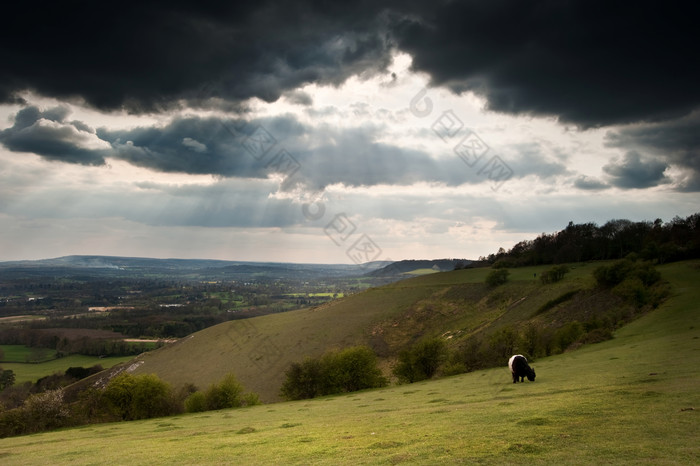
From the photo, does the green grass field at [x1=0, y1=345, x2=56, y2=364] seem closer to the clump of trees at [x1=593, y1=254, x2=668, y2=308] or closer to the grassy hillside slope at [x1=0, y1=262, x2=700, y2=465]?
the grassy hillside slope at [x1=0, y1=262, x2=700, y2=465]

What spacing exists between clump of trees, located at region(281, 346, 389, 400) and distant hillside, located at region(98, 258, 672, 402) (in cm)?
1665

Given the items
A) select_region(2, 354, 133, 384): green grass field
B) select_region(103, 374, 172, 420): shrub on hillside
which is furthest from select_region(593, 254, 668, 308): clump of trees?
select_region(2, 354, 133, 384): green grass field

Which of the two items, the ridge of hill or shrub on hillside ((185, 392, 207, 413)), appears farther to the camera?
the ridge of hill

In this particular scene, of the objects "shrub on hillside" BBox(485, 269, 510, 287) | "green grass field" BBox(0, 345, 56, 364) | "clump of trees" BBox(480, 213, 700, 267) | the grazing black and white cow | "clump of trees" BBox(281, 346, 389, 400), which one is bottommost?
"green grass field" BBox(0, 345, 56, 364)

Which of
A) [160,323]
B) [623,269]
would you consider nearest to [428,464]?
[623,269]

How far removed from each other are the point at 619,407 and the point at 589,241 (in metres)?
116

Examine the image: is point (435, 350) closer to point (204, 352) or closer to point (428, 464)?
point (428, 464)

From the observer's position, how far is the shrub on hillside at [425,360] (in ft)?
173

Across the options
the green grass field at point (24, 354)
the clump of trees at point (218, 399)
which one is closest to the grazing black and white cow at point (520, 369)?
the clump of trees at point (218, 399)

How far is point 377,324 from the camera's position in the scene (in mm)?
94125

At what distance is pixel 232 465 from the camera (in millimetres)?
13078

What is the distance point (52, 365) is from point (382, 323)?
97.7 metres

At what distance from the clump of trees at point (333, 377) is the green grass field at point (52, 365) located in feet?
274

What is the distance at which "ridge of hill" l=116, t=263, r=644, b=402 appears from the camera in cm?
7294
